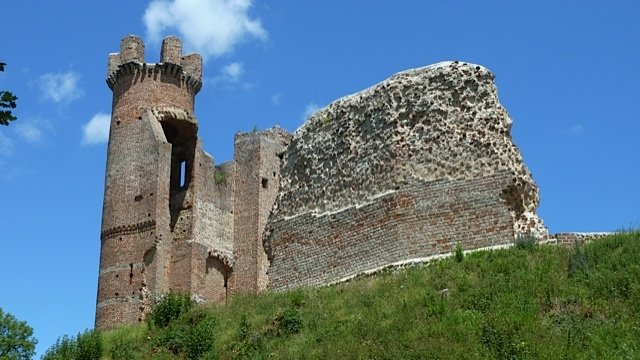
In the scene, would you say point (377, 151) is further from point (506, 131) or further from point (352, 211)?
point (506, 131)

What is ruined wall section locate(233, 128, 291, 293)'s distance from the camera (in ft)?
128

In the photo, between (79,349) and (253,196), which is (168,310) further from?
(253,196)

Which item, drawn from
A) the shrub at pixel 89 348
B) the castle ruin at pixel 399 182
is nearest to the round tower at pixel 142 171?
the castle ruin at pixel 399 182

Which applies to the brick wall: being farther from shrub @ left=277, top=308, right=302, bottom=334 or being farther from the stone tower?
the stone tower

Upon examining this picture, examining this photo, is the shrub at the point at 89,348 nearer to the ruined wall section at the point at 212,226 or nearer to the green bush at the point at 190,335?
the green bush at the point at 190,335

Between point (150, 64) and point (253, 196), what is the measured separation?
6.58 metres

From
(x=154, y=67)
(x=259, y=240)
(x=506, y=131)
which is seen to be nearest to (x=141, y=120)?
(x=154, y=67)

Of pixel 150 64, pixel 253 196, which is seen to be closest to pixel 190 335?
pixel 150 64

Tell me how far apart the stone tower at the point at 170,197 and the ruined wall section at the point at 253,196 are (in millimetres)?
40

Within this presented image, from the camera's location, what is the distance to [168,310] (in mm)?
18141

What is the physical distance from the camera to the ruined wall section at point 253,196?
39.1 metres

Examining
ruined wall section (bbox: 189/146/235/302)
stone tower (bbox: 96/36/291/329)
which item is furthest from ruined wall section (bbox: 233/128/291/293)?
ruined wall section (bbox: 189/146/235/302)

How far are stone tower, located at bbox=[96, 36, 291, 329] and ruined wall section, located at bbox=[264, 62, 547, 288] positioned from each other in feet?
48.3

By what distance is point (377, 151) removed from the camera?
62.5 feet
